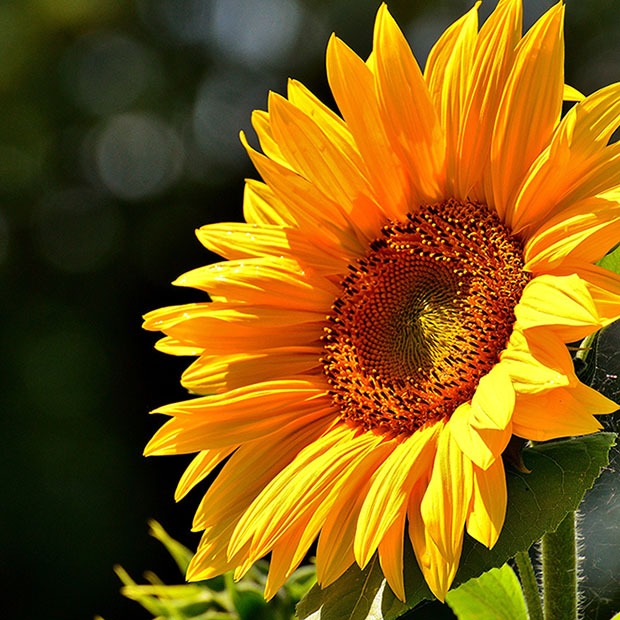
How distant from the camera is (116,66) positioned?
5.36 m

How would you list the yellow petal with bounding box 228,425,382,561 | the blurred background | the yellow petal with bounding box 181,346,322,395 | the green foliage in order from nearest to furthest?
the yellow petal with bounding box 228,425,382,561 < the yellow petal with bounding box 181,346,322,395 < the green foliage < the blurred background

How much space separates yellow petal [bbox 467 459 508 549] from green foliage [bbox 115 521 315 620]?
1.25 feet

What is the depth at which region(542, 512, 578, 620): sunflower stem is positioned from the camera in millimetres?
689

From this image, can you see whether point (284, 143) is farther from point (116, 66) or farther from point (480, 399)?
point (116, 66)

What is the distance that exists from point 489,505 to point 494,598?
213 mm

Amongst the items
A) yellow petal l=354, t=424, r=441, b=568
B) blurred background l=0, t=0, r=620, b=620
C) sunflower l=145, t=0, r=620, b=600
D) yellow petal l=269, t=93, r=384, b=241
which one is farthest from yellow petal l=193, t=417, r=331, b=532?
blurred background l=0, t=0, r=620, b=620

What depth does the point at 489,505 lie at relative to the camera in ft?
2.05

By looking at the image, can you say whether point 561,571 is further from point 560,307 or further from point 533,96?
point 533,96


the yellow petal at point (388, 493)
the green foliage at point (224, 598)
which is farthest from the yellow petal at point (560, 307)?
the green foliage at point (224, 598)

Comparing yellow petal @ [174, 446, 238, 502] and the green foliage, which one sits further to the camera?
the green foliage

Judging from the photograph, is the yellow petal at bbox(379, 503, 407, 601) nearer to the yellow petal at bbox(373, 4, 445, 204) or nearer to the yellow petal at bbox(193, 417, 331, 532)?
the yellow petal at bbox(193, 417, 331, 532)

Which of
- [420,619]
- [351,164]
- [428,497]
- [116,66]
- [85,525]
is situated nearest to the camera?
[428,497]

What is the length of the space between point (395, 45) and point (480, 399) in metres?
0.27

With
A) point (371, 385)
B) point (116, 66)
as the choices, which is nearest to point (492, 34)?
point (371, 385)
